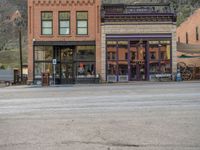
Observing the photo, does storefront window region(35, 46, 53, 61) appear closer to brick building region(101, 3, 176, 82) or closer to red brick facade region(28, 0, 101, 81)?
red brick facade region(28, 0, 101, 81)

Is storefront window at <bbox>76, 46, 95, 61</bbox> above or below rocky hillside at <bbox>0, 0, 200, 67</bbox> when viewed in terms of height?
below

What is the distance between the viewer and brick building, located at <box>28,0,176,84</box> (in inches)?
1905

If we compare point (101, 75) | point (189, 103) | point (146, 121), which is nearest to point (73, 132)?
point (146, 121)

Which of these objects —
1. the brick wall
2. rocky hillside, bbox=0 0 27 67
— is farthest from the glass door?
rocky hillside, bbox=0 0 27 67

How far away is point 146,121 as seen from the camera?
45.9 feet

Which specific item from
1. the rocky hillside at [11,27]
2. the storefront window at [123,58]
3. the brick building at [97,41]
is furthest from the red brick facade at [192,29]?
the rocky hillside at [11,27]

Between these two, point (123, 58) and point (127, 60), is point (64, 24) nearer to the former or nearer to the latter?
point (123, 58)

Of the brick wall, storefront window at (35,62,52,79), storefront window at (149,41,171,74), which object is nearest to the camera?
the brick wall

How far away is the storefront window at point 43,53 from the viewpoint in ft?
161

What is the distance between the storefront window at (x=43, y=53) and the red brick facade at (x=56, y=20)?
23.2 inches

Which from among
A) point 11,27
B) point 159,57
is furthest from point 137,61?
point 11,27

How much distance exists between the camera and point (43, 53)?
49281mm

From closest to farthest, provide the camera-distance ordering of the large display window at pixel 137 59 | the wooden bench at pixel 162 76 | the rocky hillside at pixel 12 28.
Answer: the wooden bench at pixel 162 76 < the large display window at pixel 137 59 < the rocky hillside at pixel 12 28

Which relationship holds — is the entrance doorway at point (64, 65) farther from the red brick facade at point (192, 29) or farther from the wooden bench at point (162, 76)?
the red brick facade at point (192, 29)
